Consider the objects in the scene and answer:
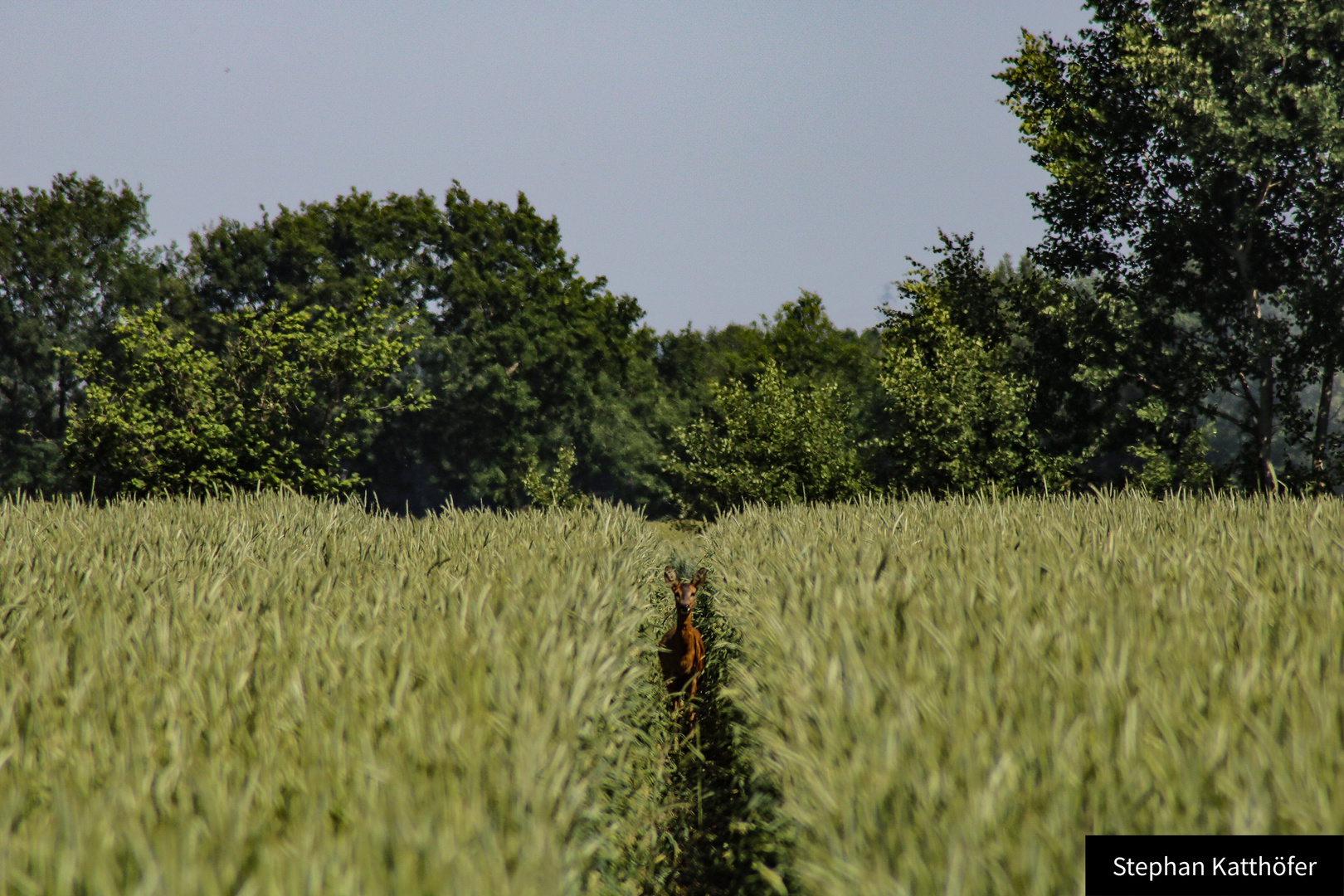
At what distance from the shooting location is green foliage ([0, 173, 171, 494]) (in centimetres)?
3356

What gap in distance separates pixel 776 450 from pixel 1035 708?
20.3 m

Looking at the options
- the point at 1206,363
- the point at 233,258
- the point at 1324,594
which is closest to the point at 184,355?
the point at 233,258

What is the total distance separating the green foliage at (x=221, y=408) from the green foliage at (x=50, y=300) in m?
15.3

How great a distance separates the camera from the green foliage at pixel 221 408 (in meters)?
20.1

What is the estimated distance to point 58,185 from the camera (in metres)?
34.9

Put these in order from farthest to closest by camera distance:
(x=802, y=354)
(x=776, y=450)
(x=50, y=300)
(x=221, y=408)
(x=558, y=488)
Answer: (x=802, y=354), (x=50, y=300), (x=558, y=488), (x=776, y=450), (x=221, y=408)

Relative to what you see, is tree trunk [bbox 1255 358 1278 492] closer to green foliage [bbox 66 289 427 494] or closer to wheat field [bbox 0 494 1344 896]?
wheat field [bbox 0 494 1344 896]

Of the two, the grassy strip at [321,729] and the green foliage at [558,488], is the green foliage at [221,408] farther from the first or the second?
the grassy strip at [321,729]

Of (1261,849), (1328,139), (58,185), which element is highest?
(58,185)

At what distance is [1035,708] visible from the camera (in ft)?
8.94

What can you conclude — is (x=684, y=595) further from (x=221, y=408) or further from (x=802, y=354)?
(x=802, y=354)

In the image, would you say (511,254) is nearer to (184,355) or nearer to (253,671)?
(184,355)

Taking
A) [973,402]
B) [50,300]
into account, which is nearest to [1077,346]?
[973,402]

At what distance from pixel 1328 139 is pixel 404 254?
36.3 metres
